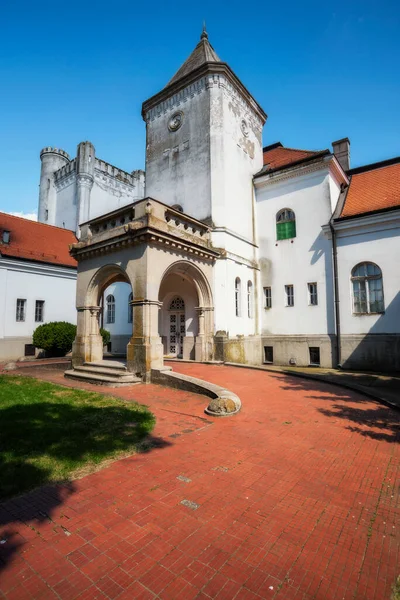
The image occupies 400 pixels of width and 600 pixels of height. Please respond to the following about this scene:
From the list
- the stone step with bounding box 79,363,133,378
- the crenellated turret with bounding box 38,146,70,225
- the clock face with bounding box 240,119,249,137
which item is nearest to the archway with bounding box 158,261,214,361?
the stone step with bounding box 79,363,133,378

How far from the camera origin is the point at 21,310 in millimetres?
21859

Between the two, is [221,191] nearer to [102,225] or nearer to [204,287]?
[204,287]

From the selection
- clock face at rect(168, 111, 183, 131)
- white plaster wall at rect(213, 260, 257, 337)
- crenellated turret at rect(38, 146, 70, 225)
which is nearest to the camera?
white plaster wall at rect(213, 260, 257, 337)

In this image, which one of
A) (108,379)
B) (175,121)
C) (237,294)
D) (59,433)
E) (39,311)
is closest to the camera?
(59,433)

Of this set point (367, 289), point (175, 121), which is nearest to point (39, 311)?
point (175, 121)

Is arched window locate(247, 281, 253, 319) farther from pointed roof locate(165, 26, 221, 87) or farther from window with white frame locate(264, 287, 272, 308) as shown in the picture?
pointed roof locate(165, 26, 221, 87)

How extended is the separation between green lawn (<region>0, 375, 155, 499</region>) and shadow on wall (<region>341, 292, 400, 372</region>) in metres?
12.2

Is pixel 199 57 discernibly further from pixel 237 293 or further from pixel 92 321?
pixel 92 321

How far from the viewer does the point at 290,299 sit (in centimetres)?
1909

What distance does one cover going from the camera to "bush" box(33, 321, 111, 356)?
20.6 m

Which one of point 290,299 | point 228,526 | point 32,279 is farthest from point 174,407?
point 32,279

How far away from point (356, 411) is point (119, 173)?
34.5 m

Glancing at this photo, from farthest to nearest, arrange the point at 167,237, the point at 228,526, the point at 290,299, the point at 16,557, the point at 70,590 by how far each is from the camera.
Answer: the point at 290,299 → the point at 167,237 → the point at 228,526 → the point at 16,557 → the point at 70,590

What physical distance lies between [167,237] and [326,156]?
10623mm
